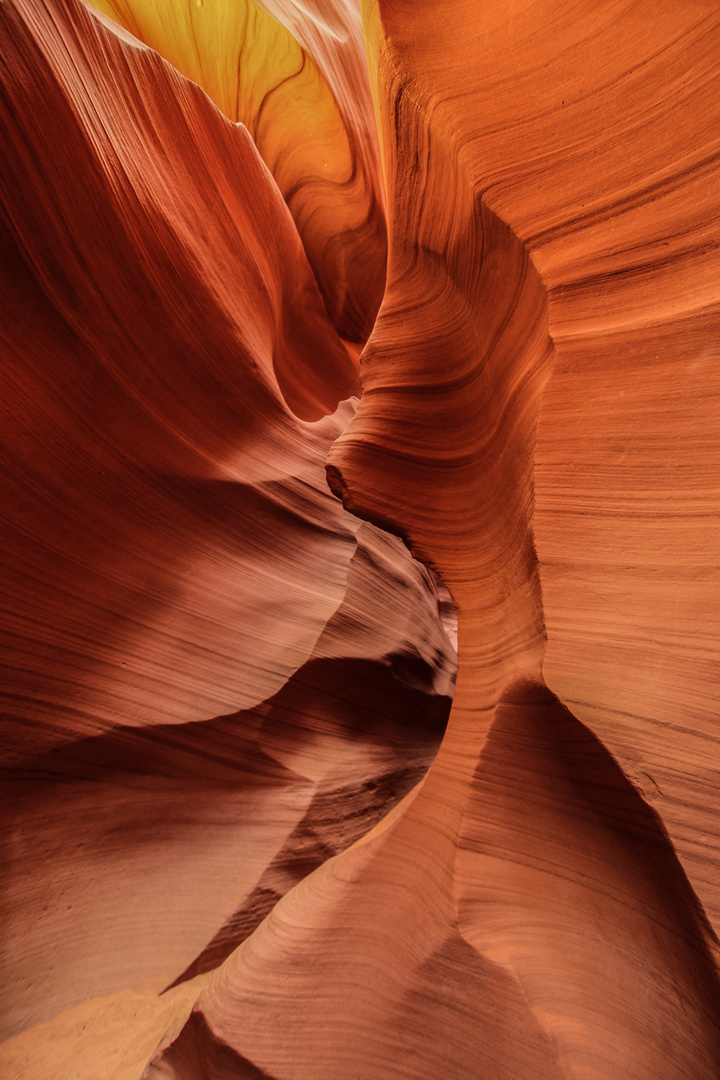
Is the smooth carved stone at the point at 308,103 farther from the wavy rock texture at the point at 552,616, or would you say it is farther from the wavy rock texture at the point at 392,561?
the wavy rock texture at the point at 552,616

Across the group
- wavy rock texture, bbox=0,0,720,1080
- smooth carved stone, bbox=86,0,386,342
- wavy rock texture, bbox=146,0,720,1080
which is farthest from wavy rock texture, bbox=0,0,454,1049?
smooth carved stone, bbox=86,0,386,342

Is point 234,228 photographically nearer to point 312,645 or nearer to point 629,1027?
point 312,645

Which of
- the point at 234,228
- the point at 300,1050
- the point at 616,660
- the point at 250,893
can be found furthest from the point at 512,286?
the point at 250,893

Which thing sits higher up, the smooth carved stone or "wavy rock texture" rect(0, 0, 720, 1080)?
the smooth carved stone

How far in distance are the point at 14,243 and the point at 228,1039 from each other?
2.18m

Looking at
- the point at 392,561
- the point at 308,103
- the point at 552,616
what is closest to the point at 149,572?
the point at 392,561

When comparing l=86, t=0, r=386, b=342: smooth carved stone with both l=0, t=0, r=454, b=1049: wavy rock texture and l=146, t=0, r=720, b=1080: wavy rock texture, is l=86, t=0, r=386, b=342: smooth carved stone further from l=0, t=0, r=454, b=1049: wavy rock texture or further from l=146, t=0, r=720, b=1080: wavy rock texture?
l=146, t=0, r=720, b=1080: wavy rock texture

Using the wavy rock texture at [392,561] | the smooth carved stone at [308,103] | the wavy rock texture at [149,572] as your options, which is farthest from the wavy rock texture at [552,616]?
the smooth carved stone at [308,103]

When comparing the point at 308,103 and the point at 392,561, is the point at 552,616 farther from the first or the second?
the point at 308,103

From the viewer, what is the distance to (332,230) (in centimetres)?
336

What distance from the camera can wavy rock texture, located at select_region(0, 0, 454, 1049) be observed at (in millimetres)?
1693

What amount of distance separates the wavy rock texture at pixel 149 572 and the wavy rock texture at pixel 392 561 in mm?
11

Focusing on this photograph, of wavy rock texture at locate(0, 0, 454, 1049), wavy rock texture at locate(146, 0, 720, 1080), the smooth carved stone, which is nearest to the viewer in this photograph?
wavy rock texture at locate(146, 0, 720, 1080)

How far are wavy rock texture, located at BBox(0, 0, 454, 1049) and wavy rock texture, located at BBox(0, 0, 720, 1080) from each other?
1cm
